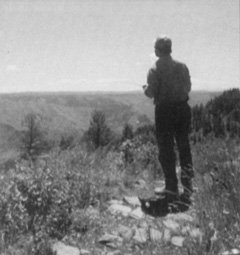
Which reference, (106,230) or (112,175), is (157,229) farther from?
(112,175)

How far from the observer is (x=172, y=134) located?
4.80m

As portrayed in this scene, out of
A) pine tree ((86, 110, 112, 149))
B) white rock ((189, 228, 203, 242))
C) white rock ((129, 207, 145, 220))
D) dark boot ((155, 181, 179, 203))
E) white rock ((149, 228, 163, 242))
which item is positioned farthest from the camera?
pine tree ((86, 110, 112, 149))

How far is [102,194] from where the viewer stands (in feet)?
15.7

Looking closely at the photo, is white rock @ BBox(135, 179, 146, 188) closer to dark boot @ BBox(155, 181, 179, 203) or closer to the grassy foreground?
the grassy foreground

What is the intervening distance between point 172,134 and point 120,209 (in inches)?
47.4

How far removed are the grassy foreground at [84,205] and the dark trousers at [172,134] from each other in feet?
1.13

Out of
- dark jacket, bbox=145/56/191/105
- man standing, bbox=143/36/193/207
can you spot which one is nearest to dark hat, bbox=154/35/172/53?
man standing, bbox=143/36/193/207

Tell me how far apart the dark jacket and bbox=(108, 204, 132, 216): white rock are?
140cm

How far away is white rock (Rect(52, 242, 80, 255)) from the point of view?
3220 millimetres

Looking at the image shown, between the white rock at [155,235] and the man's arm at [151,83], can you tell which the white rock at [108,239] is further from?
the man's arm at [151,83]

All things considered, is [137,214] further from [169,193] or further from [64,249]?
[64,249]

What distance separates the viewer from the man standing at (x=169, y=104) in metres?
4.60

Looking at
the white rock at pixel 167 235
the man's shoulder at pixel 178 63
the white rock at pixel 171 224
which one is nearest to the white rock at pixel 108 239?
the white rock at pixel 167 235

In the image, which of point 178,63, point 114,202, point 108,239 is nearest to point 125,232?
point 108,239
